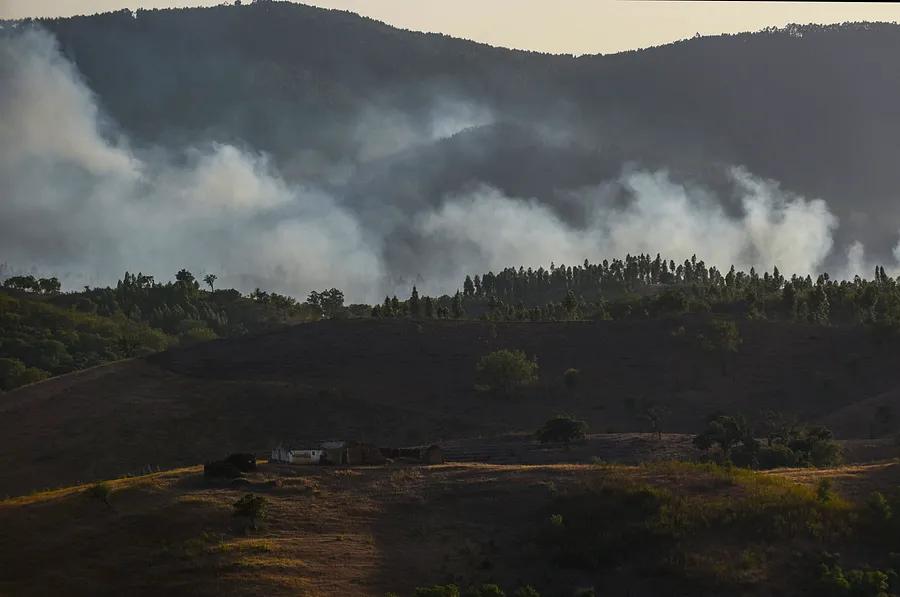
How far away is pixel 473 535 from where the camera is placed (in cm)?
7188

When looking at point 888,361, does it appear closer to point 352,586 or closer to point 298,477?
point 298,477

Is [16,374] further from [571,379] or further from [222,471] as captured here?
[222,471]

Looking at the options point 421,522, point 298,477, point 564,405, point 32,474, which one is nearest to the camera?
point 421,522

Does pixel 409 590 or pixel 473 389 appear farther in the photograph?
pixel 473 389

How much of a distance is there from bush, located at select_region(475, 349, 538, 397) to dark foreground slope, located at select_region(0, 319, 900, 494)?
199 cm

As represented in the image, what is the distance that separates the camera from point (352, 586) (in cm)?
6406

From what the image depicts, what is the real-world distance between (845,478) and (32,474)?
81.0 meters

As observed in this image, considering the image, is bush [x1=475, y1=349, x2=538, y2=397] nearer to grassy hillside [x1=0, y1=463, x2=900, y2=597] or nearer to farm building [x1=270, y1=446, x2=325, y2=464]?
farm building [x1=270, y1=446, x2=325, y2=464]

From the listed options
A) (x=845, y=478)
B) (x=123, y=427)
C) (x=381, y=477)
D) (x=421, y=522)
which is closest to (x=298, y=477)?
(x=381, y=477)

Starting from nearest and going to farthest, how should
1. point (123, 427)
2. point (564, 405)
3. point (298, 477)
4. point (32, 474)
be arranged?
1. point (298, 477)
2. point (32, 474)
3. point (123, 427)
4. point (564, 405)

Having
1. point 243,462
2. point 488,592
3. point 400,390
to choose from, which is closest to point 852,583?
point 488,592

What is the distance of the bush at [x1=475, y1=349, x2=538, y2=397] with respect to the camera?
6216 inches

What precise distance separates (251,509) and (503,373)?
88093 millimetres

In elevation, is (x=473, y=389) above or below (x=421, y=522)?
above
